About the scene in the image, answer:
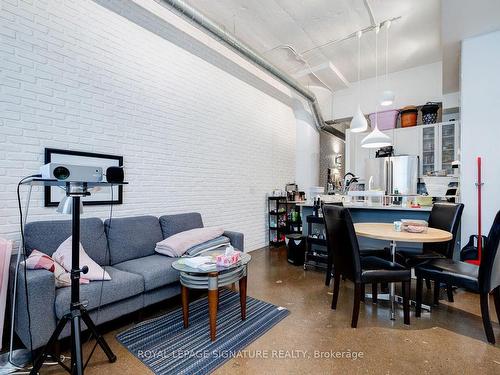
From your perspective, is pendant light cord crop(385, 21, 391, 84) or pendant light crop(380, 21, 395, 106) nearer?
pendant light crop(380, 21, 395, 106)

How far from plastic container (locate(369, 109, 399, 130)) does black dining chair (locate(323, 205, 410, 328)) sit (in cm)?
393

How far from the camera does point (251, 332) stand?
6.73 feet

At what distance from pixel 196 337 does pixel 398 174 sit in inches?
187

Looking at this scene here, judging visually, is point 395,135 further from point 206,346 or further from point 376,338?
point 206,346

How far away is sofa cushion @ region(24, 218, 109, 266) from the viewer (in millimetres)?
2043

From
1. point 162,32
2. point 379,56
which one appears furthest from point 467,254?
point 162,32

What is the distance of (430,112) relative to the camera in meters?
4.82

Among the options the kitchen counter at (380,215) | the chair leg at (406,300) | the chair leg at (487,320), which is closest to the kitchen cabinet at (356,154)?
the kitchen counter at (380,215)

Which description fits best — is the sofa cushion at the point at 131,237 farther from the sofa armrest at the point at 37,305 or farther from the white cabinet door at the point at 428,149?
the white cabinet door at the point at 428,149

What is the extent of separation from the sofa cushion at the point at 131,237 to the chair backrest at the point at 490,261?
295 centimetres

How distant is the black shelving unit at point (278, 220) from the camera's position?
4.99 metres

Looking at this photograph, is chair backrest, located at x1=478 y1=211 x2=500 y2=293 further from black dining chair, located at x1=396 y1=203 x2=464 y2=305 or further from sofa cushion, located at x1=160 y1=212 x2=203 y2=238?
sofa cushion, located at x1=160 y1=212 x2=203 y2=238

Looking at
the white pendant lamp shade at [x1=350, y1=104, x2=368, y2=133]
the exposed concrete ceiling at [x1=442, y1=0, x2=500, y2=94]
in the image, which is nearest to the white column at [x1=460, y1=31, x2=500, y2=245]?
the exposed concrete ceiling at [x1=442, y1=0, x2=500, y2=94]

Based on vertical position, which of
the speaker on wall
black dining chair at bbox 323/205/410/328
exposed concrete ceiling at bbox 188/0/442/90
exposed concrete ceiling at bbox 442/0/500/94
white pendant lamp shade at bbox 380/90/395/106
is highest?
exposed concrete ceiling at bbox 188/0/442/90
